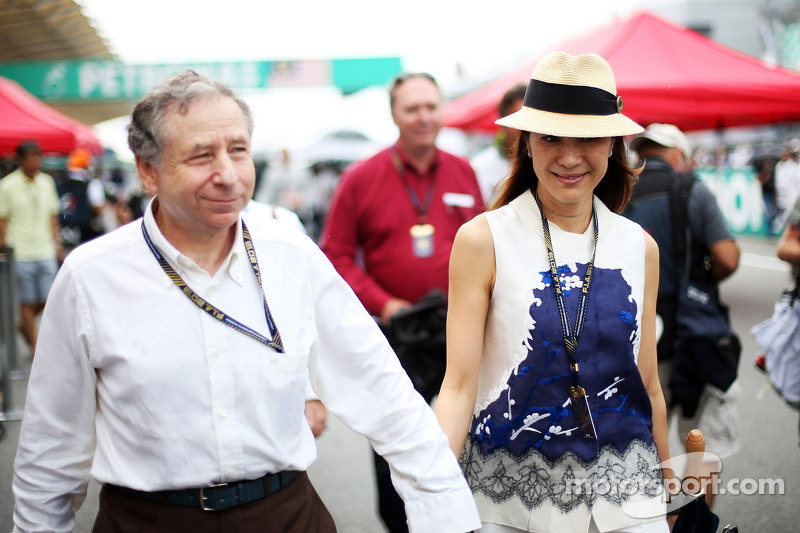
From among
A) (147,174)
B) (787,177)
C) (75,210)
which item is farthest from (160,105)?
(787,177)

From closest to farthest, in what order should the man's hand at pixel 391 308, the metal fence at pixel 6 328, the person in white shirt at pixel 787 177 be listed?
the man's hand at pixel 391 308 < the metal fence at pixel 6 328 < the person in white shirt at pixel 787 177

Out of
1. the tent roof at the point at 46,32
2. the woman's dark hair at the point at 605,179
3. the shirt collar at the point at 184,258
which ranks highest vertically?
the tent roof at the point at 46,32

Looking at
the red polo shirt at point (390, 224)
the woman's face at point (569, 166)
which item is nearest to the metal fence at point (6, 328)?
the red polo shirt at point (390, 224)

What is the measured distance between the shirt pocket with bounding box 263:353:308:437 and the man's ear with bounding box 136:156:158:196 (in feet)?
1.68

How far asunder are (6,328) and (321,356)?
5.55m

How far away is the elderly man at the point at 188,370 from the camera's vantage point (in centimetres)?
174

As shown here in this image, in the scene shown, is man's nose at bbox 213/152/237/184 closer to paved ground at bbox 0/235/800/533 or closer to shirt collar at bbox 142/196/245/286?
shirt collar at bbox 142/196/245/286

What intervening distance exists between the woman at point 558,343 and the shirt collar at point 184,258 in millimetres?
674

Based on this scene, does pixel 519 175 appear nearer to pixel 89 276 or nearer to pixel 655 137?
pixel 89 276

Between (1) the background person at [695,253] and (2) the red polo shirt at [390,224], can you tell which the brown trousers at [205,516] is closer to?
(2) the red polo shirt at [390,224]

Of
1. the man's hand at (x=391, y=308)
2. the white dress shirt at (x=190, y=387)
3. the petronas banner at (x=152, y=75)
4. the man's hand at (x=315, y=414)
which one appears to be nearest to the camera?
the white dress shirt at (x=190, y=387)

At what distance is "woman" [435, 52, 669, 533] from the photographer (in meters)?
2.13
